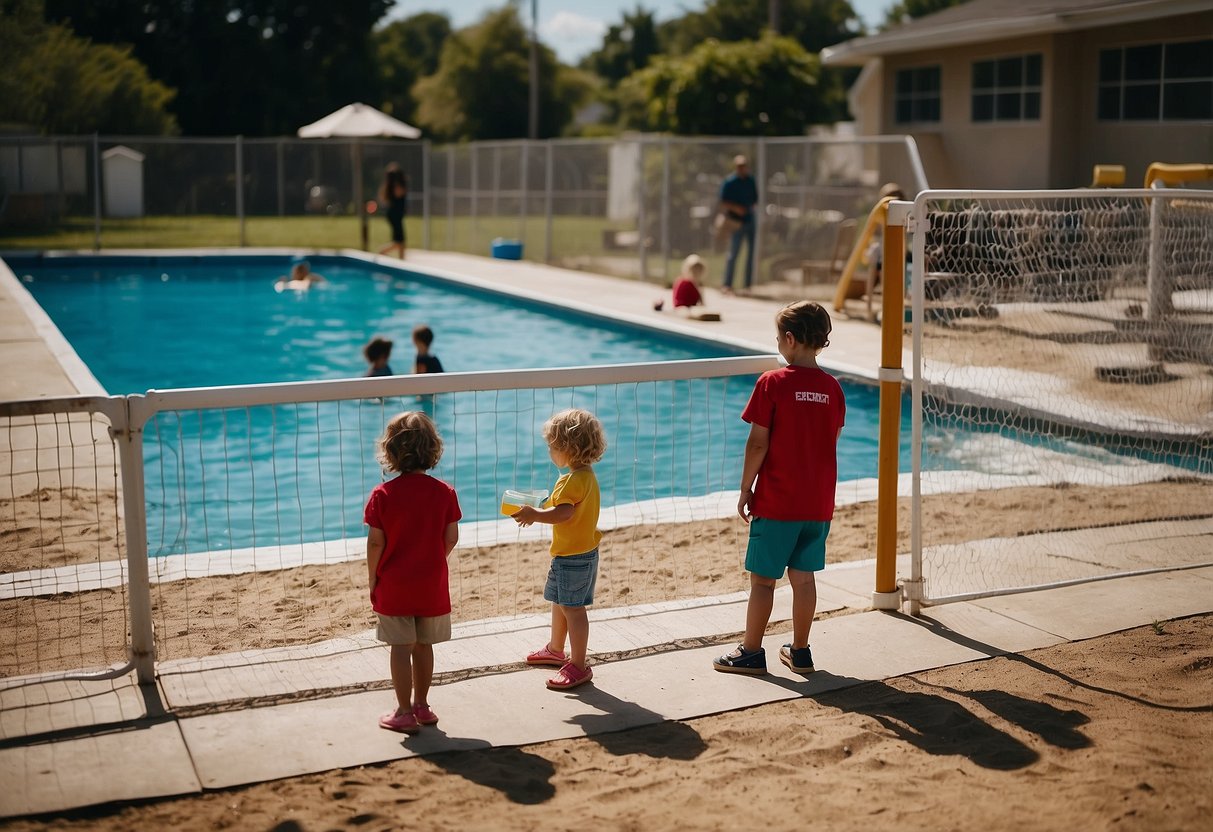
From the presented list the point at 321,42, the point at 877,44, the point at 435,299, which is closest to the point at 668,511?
the point at 435,299

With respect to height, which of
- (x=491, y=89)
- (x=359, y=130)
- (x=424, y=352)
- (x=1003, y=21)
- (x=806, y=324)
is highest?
(x=491, y=89)

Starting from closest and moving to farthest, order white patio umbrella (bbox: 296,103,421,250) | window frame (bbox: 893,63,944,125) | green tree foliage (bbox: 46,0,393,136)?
window frame (bbox: 893,63,944,125)
white patio umbrella (bbox: 296,103,421,250)
green tree foliage (bbox: 46,0,393,136)

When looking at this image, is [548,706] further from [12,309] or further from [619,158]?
[619,158]

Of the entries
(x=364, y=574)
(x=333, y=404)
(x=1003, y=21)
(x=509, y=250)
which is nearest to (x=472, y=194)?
(x=509, y=250)

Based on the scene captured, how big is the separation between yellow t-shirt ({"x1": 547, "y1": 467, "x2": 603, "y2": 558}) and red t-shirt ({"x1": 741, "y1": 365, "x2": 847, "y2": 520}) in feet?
2.23

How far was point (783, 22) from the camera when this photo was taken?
77.8 metres

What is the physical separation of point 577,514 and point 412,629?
77 centimetres

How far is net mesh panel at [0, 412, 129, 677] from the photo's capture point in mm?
5301

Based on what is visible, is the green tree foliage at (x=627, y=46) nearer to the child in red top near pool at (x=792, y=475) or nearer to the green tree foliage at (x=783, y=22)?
the green tree foliage at (x=783, y=22)

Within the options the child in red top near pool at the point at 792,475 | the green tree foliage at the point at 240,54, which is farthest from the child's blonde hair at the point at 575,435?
the green tree foliage at the point at 240,54

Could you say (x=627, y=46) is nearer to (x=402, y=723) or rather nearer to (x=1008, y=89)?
(x=1008, y=89)

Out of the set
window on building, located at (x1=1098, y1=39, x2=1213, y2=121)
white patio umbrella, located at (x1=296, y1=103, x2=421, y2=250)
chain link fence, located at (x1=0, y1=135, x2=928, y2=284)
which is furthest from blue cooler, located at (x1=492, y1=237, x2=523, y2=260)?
window on building, located at (x1=1098, y1=39, x2=1213, y2=121)

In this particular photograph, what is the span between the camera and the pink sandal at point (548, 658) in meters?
4.99

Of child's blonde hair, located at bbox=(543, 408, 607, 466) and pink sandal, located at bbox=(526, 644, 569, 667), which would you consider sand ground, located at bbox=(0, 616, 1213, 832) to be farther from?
child's blonde hair, located at bbox=(543, 408, 607, 466)
